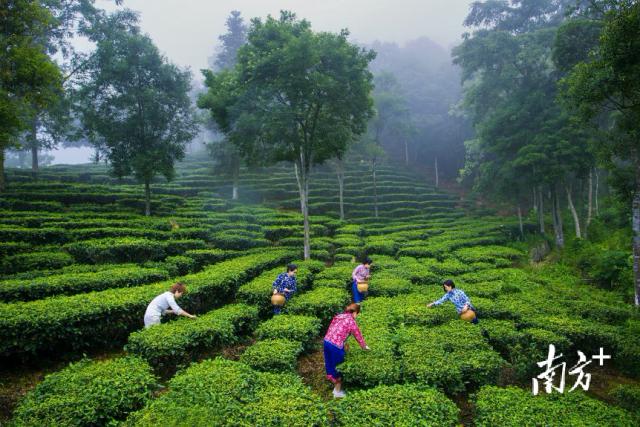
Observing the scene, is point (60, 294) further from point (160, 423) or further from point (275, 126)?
point (275, 126)

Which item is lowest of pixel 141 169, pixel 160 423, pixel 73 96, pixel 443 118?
pixel 160 423

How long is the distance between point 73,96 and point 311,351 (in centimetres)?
2227

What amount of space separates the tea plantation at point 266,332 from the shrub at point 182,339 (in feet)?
0.11

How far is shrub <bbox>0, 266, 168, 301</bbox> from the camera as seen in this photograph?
857 centimetres

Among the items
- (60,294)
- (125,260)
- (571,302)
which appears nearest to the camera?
(60,294)

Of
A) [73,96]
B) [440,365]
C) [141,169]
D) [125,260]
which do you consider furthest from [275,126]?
[73,96]

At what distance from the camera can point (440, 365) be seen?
6277 mm

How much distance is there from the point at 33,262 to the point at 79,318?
5411 mm

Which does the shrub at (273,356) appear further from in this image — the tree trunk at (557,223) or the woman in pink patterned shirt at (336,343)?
the tree trunk at (557,223)

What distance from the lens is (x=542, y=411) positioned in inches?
199

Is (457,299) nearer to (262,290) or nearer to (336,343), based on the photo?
(336,343)

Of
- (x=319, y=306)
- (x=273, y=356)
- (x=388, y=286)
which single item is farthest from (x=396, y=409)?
(x=388, y=286)

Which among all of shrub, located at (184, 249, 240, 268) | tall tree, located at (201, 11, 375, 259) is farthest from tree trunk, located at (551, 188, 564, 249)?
shrub, located at (184, 249, 240, 268)

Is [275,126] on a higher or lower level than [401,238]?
higher
